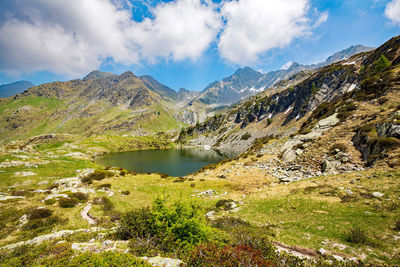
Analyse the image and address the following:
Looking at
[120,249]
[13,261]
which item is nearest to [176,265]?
[120,249]

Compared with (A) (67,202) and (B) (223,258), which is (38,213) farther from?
(B) (223,258)

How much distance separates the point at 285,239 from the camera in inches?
433

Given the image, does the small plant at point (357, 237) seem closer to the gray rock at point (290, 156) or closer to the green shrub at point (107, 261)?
the green shrub at point (107, 261)

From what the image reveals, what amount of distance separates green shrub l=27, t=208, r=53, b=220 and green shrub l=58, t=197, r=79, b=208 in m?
2.24

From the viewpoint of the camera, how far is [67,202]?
722 inches

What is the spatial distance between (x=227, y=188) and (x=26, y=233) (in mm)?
24587

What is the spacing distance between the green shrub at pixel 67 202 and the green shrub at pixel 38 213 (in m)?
2.24

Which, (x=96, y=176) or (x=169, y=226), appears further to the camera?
(x=96, y=176)

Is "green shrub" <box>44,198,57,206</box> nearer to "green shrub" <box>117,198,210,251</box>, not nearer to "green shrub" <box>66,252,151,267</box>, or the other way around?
"green shrub" <box>117,198,210,251</box>

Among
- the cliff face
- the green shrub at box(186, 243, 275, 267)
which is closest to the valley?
the green shrub at box(186, 243, 275, 267)

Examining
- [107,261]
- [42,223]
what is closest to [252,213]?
[107,261]

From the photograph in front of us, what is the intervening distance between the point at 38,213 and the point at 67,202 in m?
3.41

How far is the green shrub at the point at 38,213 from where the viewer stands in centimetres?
1457

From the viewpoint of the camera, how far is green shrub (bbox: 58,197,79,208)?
58.8 feet
